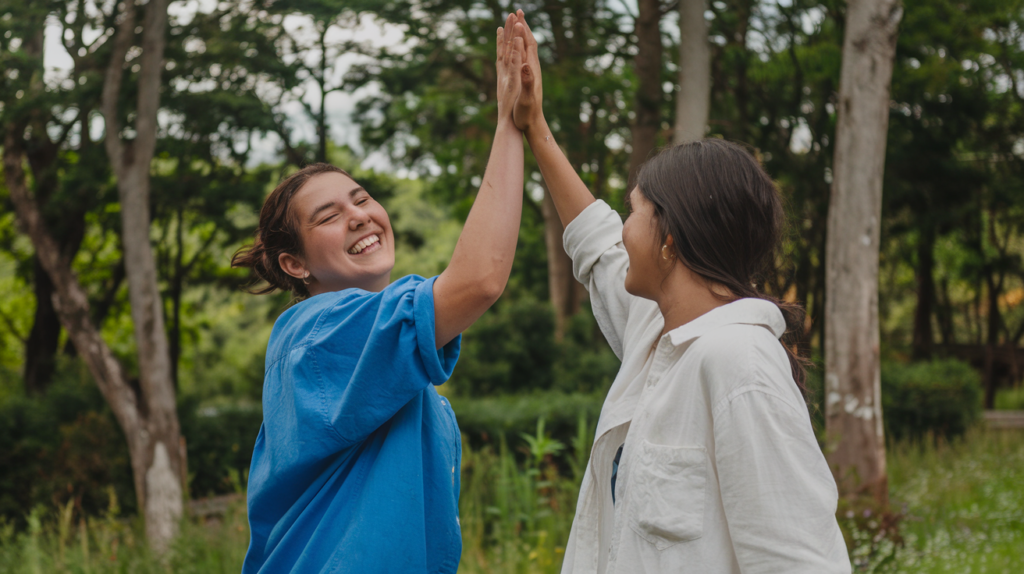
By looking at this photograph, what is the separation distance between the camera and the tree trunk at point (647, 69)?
7430mm

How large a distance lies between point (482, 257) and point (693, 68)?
5.24 metres

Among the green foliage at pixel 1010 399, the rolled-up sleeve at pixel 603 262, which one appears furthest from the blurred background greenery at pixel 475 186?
the green foliage at pixel 1010 399

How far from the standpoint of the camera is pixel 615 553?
4.48ft

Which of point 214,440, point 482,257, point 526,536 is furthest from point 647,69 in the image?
point 214,440

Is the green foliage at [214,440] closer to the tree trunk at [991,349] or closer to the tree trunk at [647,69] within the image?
the tree trunk at [647,69]

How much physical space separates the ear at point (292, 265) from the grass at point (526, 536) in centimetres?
248

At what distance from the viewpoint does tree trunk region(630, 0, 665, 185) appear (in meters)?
7.43

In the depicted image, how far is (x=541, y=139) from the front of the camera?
173cm

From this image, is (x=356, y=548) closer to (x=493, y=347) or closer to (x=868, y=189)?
(x=868, y=189)

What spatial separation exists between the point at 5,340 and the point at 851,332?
19773mm

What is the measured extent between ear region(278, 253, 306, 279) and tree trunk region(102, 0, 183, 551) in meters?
7.58

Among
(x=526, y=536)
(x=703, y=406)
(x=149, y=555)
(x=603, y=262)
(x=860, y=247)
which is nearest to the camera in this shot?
(x=703, y=406)

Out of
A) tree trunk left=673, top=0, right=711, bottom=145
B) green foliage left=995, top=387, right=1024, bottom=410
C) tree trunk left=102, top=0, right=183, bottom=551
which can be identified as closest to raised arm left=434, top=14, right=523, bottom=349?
tree trunk left=673, top=0, right=711, bottom=145

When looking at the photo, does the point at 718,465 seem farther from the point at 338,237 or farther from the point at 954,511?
the point at 954,511
